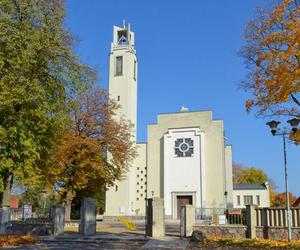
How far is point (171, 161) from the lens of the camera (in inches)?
1889

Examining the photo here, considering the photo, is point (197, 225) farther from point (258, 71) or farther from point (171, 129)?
point (171, 129)

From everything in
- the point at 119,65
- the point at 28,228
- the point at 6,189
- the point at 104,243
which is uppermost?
the point at 119,65

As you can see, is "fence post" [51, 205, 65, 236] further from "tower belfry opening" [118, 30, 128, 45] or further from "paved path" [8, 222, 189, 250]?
"tower belfry opening" [118, 30, 128, 45]

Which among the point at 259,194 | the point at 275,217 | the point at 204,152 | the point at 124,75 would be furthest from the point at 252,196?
the point at 275,217

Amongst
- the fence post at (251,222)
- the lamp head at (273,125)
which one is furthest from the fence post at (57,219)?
the lamp head at (273,125)

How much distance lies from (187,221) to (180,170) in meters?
27.8

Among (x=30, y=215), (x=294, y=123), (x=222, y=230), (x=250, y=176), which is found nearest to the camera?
(x=294, y=123)

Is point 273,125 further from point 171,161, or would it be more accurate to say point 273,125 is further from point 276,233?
point 171,161

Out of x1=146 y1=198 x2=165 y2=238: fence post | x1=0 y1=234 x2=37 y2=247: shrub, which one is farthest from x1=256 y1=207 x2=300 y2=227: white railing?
x1=0 y1=234 x2=37 y2=247: shrub

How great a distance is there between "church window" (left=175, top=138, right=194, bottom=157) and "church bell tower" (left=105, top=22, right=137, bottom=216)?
17.0 feet

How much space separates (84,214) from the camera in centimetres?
2023

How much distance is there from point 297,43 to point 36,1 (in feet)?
40.5

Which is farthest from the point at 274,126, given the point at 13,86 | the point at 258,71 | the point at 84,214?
the point at 13,86

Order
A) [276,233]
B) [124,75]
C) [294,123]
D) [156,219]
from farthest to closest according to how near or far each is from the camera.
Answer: [124,75] < [276,233] < [156,219] < [294,123]
